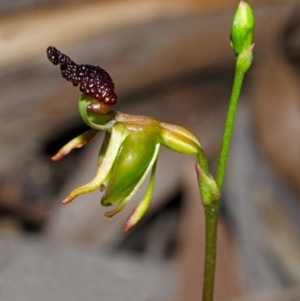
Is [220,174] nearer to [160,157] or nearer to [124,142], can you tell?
[124,142]

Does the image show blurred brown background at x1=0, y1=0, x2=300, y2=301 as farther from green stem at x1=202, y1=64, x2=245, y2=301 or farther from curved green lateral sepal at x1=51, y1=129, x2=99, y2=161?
curved green lateral sepal at x1=51, y1=129, x2=99, y2=161

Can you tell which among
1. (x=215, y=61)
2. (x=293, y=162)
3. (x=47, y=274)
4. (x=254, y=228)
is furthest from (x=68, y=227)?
(x=215, y=61)

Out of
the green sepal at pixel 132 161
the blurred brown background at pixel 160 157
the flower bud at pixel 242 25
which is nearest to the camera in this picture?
the flower bud at pixel 242 25

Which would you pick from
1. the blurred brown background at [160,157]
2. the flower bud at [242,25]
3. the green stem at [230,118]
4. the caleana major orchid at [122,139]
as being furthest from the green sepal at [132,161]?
the blurred brown background at [160,157]

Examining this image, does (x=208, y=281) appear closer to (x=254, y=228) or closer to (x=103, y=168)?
(x=103, y=168)

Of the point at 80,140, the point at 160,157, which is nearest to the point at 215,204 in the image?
the point at 80,140

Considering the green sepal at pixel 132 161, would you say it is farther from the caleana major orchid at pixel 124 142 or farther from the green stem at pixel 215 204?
the green stem at pixel 215 204
